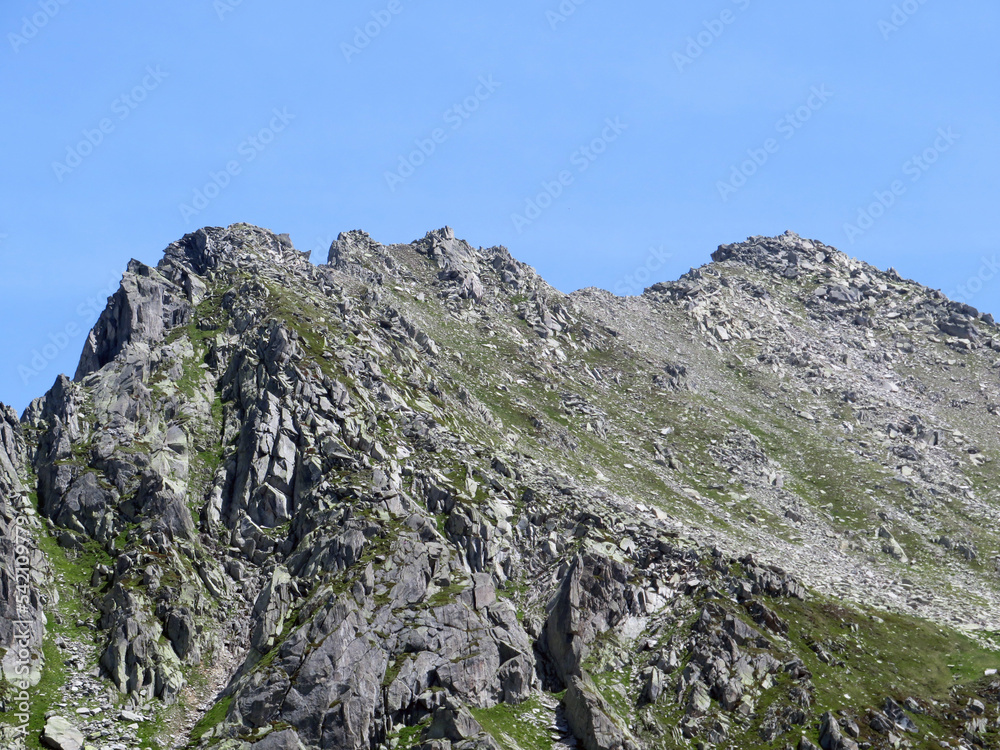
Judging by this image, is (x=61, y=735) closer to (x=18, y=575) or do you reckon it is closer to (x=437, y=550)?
(x=18, y=575)

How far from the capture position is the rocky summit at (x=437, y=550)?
60406mm

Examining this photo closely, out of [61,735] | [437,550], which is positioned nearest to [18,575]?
[61,735]

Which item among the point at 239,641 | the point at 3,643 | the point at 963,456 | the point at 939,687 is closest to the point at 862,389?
the point at 963,456

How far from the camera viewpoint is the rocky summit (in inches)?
2378

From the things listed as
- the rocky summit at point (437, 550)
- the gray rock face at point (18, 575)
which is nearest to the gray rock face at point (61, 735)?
the rocky summit at point (437, 550)

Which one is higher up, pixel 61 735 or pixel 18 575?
pixel 18 575

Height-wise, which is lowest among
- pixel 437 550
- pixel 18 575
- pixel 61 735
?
pixel 61 735

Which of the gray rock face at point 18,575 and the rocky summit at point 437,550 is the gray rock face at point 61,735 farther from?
the gray rock face at point 18,575

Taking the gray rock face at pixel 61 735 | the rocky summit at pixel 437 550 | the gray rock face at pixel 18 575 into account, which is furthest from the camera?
the rocky summit at pixel 437 550

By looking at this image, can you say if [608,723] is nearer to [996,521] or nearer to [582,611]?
[582,611]

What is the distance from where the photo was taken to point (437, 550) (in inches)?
2798

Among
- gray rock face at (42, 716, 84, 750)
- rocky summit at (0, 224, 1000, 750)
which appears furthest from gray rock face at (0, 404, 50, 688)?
gray rock face at (42, 716, 84, 750)

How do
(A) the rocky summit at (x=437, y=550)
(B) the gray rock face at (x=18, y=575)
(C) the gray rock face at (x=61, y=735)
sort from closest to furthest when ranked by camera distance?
(C) the gray rock face at (x=61, y=735) → (B) the gray rock face at (x=18, y=575) → (A) the rocky summit at (x=437, y=550)

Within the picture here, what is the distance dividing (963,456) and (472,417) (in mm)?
71765
